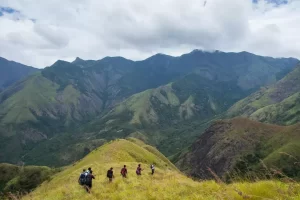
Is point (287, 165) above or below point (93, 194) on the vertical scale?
below

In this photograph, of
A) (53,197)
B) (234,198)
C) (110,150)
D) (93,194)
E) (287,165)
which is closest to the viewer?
(234,198)

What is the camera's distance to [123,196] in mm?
16328

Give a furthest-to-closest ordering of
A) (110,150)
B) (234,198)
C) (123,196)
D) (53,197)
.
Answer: (110,150)
(53,197)
(123,196)
(234,198)

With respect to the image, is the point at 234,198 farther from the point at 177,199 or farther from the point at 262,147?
the point at 262,147

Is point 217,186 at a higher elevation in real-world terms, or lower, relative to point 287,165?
higher

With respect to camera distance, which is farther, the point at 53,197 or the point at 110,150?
the point at 110,150

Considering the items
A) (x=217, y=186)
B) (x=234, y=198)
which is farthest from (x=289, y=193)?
(x=217, y=186)

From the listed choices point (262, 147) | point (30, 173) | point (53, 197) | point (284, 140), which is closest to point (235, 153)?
point (262, 147)

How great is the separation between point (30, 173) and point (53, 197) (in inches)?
5798

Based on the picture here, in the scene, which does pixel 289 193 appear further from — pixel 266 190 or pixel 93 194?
pixel 93 194

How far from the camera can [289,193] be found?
34.4 feet

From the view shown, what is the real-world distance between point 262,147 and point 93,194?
190m

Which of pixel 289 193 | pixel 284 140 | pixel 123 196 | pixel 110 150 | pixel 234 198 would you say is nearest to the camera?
pixel 289 193

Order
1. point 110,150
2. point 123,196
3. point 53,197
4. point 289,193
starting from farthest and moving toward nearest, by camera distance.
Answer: point 110,150 < point 53,197 < point 123,196 < point 289,193
